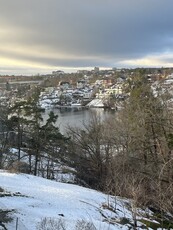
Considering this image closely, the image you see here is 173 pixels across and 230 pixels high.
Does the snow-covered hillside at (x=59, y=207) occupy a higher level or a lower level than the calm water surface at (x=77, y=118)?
higher

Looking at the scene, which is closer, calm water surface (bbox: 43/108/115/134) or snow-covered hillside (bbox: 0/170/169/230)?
snow-covered hillside (bbox: 0/170/169/230)

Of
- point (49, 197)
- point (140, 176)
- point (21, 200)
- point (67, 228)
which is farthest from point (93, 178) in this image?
point (67, 228)

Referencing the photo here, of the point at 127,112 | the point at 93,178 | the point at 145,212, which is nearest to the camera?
the point at 145,212

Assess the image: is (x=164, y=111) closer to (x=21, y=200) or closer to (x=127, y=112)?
(x=127, y=112)

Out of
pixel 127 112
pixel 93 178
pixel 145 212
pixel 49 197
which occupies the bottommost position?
pixel 93 178

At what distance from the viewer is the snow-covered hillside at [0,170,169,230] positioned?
32.0 feet

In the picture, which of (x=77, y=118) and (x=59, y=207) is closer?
(x=59, y=207)

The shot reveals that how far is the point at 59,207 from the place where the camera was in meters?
12.2

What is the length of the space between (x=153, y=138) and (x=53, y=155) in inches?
406

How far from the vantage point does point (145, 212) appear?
14.8 meters

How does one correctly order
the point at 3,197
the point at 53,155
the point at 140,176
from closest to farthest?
the point at 3,197, the point at 140,176, the point at 53,155

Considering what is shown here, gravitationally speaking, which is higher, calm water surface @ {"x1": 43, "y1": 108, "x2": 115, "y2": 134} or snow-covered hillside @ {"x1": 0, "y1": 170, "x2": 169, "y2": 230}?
snow-covered hillside @ {"x1": 0, "y1": 170, "x2": 169, "y2": 230}

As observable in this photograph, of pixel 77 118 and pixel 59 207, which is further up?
pixel 59 207

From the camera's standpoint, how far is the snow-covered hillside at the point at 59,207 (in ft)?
32.0
